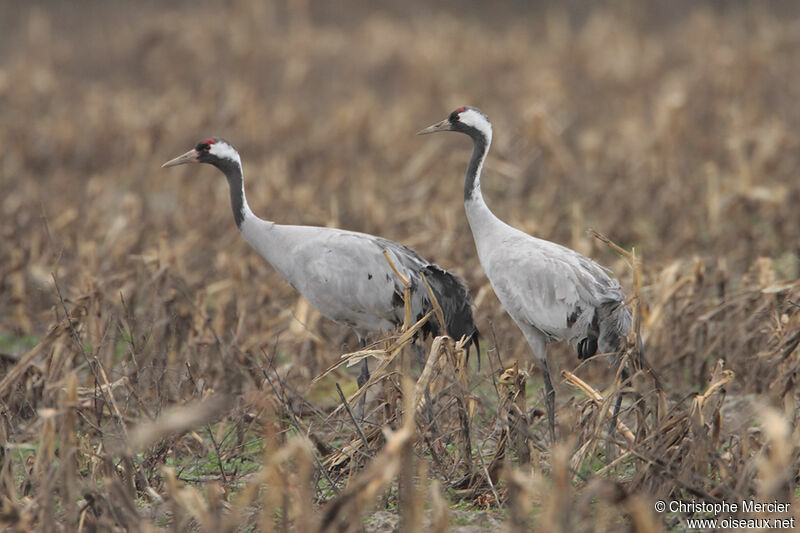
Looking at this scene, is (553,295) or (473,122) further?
(473,122)

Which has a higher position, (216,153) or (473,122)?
(473,122)

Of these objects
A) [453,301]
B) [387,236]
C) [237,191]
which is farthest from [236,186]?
[387,236]

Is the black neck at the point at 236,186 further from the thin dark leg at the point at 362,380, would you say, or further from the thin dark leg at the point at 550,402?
the thin dark leg at the point at 550,402

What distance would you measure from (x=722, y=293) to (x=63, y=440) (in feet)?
12.2

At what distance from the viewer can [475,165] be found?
4688 mm

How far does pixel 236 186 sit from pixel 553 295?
1.68 meters

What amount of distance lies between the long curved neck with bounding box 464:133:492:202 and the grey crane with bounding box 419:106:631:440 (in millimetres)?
204

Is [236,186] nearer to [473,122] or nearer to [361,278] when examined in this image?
[361,278]

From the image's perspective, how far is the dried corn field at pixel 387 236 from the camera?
10.9 ft

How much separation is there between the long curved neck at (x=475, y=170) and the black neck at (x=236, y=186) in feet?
3.62

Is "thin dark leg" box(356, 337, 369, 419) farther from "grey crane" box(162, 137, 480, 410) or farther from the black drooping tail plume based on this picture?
the black drooping tail plume

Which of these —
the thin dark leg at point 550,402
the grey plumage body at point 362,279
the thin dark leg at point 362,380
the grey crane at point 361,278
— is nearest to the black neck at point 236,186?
the grey crane at point 361,278

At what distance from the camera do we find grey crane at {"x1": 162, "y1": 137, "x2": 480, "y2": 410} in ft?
15.2

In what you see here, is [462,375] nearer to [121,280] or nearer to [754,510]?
[754,510]
